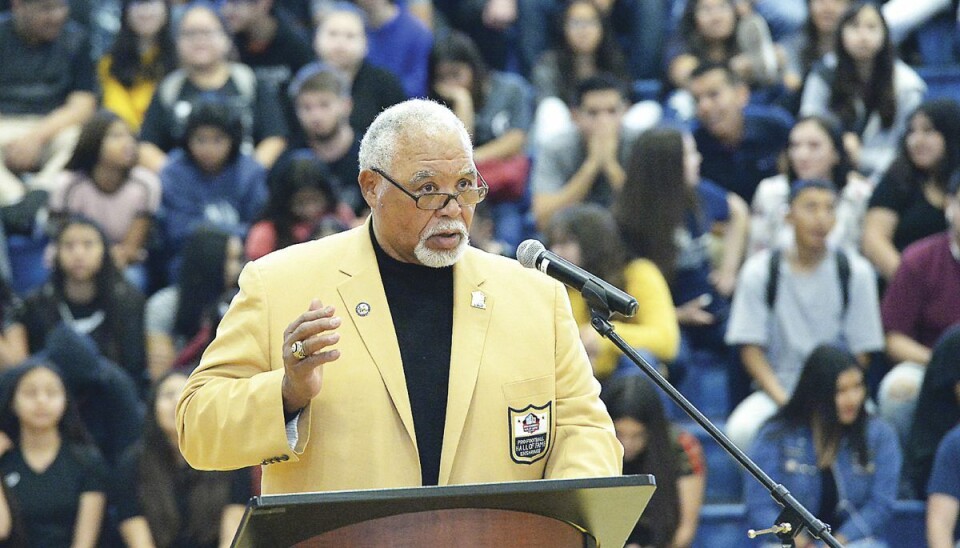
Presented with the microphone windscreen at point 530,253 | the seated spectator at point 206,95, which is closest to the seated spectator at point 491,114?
the seated spectator at point 206,95

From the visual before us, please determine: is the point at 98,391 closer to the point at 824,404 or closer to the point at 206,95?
the point at 206,95

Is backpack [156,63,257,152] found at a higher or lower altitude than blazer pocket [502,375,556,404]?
higher

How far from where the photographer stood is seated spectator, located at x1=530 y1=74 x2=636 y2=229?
8.55m

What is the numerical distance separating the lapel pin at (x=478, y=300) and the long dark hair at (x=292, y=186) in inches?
164

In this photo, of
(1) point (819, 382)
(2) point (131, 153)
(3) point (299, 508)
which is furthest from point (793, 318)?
(3) point (299, 508)

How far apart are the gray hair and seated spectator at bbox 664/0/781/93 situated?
233 inches

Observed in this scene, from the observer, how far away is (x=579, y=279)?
137 inches

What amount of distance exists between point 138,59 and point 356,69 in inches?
52.4

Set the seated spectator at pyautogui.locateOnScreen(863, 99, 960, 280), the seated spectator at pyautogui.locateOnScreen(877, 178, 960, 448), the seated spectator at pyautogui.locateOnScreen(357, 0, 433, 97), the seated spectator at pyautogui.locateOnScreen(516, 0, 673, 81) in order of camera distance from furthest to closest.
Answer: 1. the seated spectator at pyautogui.locateOnScreen(516, 0, 673, 81)
2. the seated spectator at pyautogui.locateOnScreen(357, 0, 433, 97)
3. the seated spectator at pyautogui.locateOnScreen(863, 99, 960, 280)
4. the seated spectator at pyautogui.locateOnScreen(877, 178, 960, 448)

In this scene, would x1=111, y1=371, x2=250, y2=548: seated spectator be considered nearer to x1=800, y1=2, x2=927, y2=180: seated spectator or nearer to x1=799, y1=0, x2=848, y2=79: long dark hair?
x1=800, y1=2, x2=927, y2=180: seated spectator

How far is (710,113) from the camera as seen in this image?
8.81 metres

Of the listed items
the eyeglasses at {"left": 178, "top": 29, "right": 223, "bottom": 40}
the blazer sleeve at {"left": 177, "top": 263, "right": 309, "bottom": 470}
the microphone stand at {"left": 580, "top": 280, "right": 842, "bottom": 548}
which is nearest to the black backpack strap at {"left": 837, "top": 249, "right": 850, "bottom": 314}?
the eyeglasses at {"left": 178, "top": 29, "right": 223, "bottom": 40}

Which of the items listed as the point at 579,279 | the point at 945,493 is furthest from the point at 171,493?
the point at 579,279

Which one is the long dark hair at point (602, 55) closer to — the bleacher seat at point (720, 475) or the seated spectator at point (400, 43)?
the seated spectator at point (400, 43)
